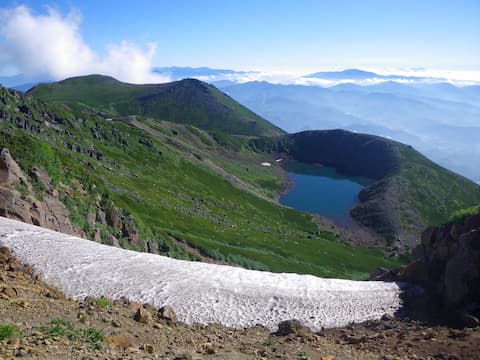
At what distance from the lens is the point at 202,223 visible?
85.4 metres

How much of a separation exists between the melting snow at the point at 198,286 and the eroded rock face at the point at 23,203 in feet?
10.8

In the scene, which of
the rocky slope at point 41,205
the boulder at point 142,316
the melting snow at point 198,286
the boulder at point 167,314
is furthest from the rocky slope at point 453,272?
the rocky slope at point 41,205

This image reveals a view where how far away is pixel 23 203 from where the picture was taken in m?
30.1

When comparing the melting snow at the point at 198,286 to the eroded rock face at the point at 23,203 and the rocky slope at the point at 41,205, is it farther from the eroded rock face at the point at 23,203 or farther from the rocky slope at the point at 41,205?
the rocky slope at the point at 41,205

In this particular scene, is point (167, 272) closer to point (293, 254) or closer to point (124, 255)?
point (124, 255)

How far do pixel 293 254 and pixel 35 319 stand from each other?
248ft

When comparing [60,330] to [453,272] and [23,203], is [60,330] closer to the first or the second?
[23,203]

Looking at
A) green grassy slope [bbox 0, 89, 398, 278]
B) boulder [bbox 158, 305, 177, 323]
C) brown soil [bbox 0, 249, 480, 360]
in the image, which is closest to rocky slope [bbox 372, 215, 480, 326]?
brown soil [bbox 0, 249, 480, 360]

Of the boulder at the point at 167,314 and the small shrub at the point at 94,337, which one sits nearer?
the small shrub at the point at 94,337

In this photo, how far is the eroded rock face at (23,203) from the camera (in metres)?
29.2

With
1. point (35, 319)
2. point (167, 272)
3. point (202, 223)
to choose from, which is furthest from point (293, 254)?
point (35, 319)

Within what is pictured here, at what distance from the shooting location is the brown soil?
43.5ft

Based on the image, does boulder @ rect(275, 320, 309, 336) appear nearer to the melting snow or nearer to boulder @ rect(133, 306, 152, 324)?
the melting snow

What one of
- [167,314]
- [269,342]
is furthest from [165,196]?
[269,342]
